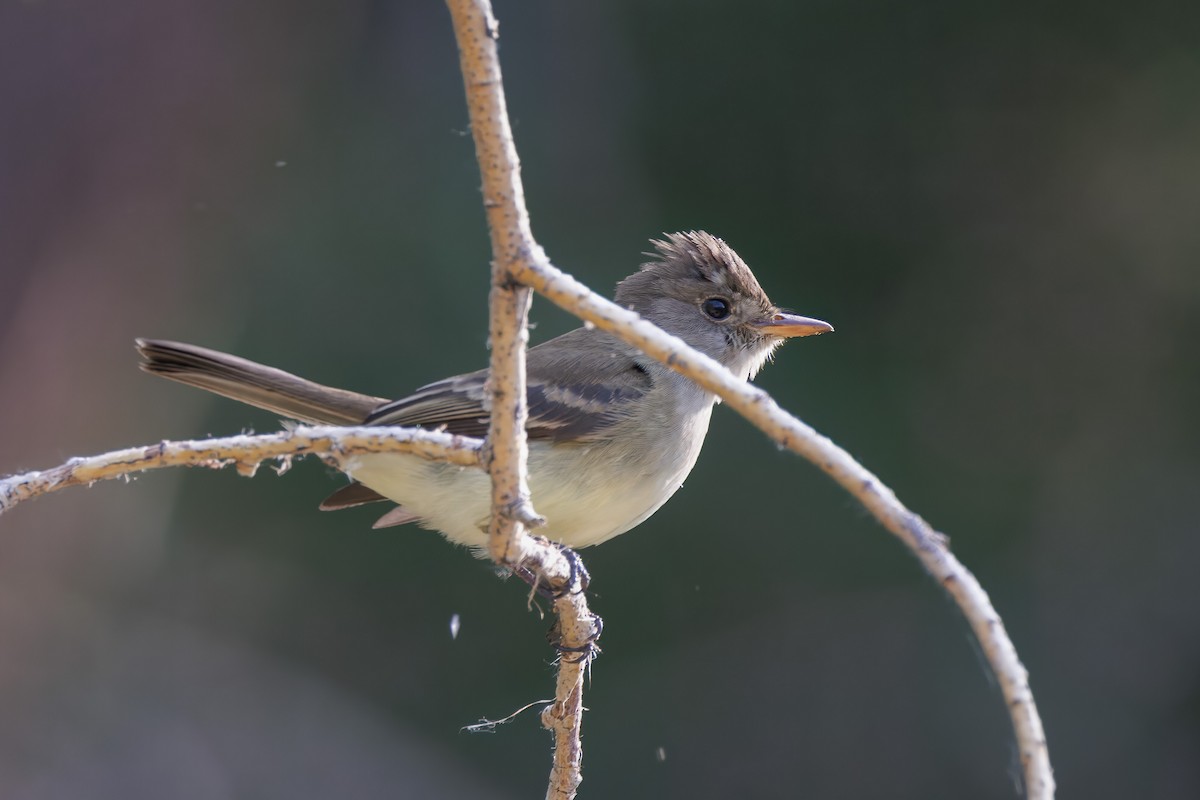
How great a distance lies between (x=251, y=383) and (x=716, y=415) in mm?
2204

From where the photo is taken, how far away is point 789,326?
3393mm

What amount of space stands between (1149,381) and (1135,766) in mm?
1598

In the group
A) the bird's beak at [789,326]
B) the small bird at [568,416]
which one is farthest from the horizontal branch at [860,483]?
the bird's beak at [789,326]

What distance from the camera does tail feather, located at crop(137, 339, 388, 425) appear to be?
122 inches

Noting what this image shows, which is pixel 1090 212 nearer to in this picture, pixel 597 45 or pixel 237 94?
pixel 597 45

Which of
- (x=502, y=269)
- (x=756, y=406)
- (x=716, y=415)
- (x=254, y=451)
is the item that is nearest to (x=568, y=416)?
(x=254, y=451)

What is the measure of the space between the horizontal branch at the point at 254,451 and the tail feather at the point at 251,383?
147 centimetres

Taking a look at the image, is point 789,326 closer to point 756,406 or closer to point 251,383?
point 251,383

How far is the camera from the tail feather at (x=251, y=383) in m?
3.09

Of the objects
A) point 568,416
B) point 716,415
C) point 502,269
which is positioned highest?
point 716,415

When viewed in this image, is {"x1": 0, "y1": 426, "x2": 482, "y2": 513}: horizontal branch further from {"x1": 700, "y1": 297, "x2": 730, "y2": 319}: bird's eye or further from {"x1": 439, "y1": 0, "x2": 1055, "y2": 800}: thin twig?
{"x1": 700, "y1": 297, "x2": 730, "y2": 319}: bird's eye

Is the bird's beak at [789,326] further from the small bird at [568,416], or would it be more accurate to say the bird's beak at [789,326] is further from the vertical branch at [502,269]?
the vertical branch at [502,269]

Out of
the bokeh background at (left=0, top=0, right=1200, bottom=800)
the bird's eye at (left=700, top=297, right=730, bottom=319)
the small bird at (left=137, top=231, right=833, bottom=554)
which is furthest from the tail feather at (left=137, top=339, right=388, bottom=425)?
the bokeh background at (left=0, top=0, right=1200, bottom=800)

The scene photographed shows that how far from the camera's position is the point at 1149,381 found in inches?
217
